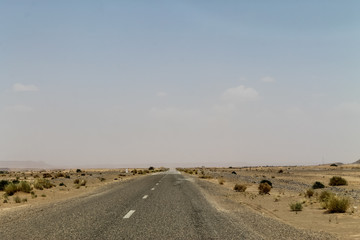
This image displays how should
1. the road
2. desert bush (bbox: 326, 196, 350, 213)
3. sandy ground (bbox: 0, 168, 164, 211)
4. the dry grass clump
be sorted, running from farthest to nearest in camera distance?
the dry grass clump, sandy ground (bbox: 0, 168, 164, 211), desert bush (bbox: 326, 196, 350, 213), the road

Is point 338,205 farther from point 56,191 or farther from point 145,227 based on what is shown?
point 56,191

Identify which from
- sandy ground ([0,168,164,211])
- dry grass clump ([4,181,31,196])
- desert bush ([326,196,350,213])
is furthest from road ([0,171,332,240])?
dry grass clump ([4,181,31,196])

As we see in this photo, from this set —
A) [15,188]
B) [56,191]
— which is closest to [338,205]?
[15,188]

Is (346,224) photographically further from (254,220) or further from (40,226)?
(40,226)

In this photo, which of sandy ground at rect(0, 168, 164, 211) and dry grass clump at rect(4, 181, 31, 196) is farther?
dry grass clump at rect(4, 181, 31, 196)

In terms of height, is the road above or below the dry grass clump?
below

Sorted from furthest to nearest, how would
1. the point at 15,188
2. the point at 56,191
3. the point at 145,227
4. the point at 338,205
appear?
the point at 56,191, the point at 15,188, the point at 338,205, the point at 145,227

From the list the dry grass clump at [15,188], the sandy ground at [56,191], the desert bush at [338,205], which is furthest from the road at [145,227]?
the dry grass clump at [15,188]

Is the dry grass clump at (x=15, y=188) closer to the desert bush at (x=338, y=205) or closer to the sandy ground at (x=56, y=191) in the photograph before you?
the sandy ground at (x=56, y=191)

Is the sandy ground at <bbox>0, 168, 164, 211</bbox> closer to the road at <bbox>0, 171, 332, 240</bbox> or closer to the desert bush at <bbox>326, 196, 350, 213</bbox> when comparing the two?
the road at <bbox>0, 171, 332, 240</bbox>

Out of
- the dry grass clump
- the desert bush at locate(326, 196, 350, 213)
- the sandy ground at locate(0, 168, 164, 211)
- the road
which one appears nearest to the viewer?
the road

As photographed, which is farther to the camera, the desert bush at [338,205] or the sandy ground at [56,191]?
the sandy ground at [56,191]

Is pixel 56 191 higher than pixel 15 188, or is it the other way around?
pixel 15 188

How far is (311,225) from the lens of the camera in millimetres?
12508
